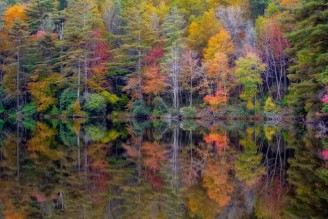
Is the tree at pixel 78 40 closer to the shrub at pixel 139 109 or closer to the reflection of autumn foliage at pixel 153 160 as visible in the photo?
the shrub at pixel 139 109

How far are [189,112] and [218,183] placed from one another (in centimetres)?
3129

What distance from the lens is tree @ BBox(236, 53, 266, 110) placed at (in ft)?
133

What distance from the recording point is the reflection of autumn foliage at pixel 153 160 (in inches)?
476

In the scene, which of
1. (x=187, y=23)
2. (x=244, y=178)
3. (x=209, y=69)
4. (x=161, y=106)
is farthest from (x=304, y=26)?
(x=187, y=23)

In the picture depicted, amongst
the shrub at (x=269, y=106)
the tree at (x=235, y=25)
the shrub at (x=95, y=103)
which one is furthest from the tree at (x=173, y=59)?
Answer: the shrub at (x=269, y=106)

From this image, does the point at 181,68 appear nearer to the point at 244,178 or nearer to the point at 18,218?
the point at 244,178

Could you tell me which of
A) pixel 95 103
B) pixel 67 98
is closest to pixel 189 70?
pixel 95 103

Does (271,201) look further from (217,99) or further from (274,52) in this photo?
(274,52)

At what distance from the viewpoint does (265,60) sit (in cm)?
4381

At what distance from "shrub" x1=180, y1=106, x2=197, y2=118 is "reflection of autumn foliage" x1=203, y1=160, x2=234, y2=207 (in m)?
28.0

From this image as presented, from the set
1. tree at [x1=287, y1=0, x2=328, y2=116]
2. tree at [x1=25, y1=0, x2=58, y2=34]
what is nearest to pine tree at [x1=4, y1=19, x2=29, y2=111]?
tree at [x1=25, y1=0, x2=58, y2=34]

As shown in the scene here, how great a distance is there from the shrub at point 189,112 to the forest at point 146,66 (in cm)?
→ 10

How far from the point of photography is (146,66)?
152 feet

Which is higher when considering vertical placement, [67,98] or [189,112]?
[67,98]
